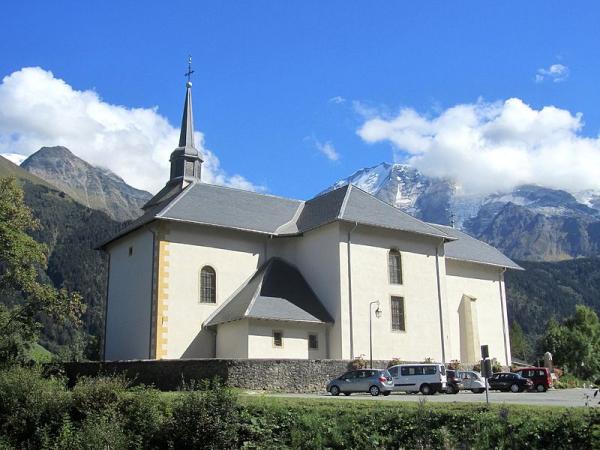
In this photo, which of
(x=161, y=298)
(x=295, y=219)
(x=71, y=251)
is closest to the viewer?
(x=161, y=298)

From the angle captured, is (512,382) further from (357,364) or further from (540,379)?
(357,364)

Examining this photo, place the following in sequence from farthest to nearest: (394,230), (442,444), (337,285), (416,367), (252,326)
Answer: (394,230)
(337,285)
(252,326)
(416,367)
(442,444)

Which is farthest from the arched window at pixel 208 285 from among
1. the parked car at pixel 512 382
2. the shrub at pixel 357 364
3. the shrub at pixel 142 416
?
the shrub at pixel 142 416

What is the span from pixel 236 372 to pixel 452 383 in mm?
10373

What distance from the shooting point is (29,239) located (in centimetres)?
3478

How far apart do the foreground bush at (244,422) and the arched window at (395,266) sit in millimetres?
20232

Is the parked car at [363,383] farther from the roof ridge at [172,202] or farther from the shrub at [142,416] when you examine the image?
the roof ridge at [172,202]

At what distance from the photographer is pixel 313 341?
36125mm

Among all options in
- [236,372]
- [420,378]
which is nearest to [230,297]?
[236,372]

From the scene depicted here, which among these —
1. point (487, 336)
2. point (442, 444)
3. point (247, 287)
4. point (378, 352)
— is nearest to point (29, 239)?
point (247, 287)

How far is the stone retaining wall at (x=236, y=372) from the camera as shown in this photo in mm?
29000

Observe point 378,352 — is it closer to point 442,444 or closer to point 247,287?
point 247,287

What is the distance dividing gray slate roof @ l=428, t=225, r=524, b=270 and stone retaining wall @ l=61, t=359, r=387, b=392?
17.6 metres

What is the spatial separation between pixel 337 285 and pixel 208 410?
1871cm
